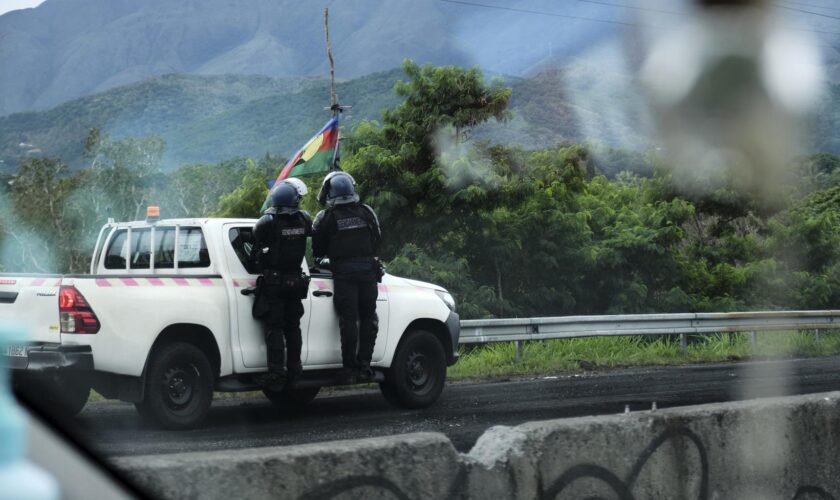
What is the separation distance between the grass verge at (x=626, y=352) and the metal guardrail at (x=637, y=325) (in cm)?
28

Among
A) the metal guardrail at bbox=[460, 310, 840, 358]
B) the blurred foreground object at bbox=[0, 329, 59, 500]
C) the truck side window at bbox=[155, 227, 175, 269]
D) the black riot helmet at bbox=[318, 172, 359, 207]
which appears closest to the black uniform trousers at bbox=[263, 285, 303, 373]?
the truck side window at bbox=[155, 227, 175, 269]

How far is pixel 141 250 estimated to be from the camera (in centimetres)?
842

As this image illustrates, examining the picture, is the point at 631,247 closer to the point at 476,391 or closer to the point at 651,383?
the point at 651,383

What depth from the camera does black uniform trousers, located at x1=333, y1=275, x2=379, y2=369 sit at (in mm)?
8508

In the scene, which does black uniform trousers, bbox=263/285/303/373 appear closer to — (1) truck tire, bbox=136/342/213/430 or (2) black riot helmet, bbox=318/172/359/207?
(1) truck tire, bbox=136/342/213/430

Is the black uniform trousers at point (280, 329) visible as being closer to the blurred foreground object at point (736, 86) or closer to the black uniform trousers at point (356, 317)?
the black uniform trousers at point (356, 317)

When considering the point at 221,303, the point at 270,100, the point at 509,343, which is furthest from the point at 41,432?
the point at 270,100

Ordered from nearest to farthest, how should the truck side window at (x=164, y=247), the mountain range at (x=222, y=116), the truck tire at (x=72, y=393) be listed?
the truck tire at (x=72, y=393) < the truck side window at (x=164, y=247) < the mountain range at (x=222, y=116)

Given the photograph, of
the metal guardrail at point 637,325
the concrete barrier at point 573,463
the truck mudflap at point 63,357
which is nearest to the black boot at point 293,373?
the truck mudflap at point 63,357

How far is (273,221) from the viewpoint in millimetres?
8141

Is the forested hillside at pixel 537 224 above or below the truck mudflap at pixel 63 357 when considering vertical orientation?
above

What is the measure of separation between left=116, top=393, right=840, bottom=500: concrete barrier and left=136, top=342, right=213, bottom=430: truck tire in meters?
4.23

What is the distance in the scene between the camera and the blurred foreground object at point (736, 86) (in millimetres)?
5535

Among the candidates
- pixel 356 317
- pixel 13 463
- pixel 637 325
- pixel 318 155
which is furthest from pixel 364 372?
pixel 318 155
